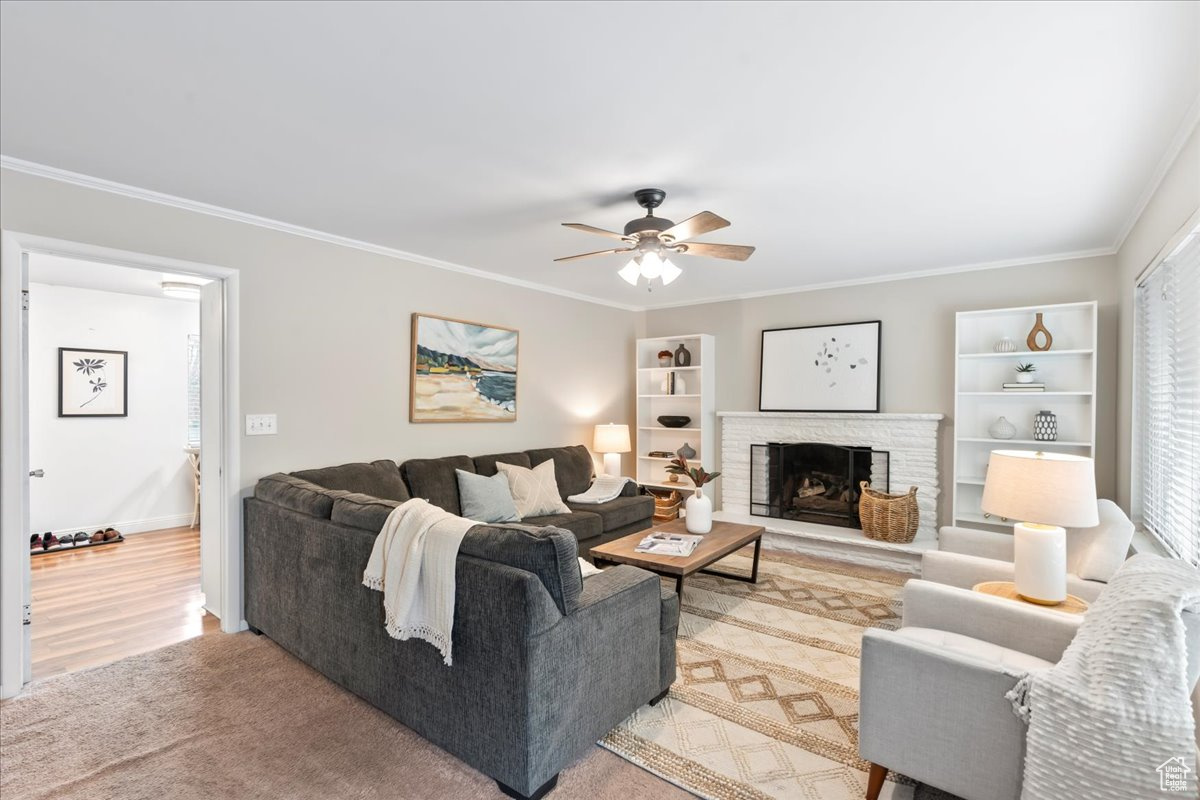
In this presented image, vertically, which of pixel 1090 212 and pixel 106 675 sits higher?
pixel 1090 212

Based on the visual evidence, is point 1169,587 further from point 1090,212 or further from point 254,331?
point 254,331

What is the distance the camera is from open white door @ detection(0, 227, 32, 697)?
2502 mm

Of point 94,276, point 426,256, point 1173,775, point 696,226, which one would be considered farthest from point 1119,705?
point 94,276

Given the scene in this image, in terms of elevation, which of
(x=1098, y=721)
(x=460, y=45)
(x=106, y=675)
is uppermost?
(x=460, y=45)

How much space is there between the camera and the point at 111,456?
535 cm

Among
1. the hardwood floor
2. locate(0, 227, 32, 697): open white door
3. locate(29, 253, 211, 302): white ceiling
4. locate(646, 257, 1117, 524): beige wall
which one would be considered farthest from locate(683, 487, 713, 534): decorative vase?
locate(29, 253, 211, 302): white ceiling

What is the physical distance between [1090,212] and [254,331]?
4.93 m

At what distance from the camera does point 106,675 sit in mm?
2697

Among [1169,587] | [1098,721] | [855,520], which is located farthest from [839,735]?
[855,520]

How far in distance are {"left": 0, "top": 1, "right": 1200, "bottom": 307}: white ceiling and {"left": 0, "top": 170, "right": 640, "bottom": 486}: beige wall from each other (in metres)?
0.21

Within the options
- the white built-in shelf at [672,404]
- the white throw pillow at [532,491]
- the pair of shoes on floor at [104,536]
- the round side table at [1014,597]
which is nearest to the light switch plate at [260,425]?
the white throw pillow at [532,491]

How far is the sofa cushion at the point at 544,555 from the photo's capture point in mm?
1842

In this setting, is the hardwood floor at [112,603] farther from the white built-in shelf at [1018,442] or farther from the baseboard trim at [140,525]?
the white built-in shelf at [1018,442]

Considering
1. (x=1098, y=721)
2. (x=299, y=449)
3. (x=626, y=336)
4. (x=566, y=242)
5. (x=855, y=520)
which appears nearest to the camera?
(x=1098, y=721)
